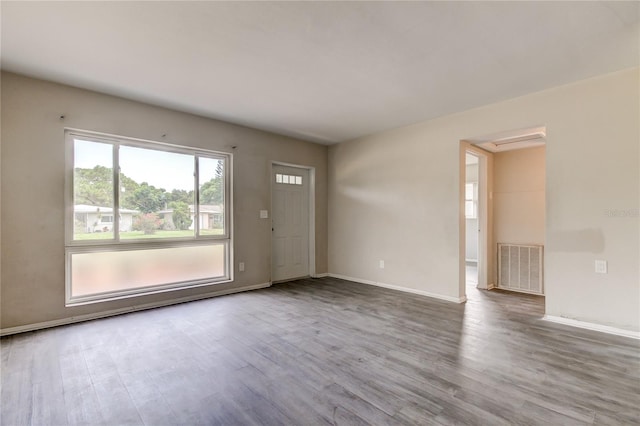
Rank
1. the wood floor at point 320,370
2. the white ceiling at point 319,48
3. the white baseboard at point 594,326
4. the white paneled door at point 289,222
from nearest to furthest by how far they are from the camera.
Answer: the wood floor at point 320,370 → the white ceiling at point 319,48 → the white baseboard at point 594,326 → the white paneled door at point 289,222

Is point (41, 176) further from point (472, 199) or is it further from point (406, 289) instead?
point (472, 199)

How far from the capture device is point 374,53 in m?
2.68

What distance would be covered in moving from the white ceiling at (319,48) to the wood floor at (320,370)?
2.65 meters

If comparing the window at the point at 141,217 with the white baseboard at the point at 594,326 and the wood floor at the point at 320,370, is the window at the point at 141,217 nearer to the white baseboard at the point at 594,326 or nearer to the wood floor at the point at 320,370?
Result: the wood floor at the point at 320,370

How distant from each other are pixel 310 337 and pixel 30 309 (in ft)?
9.78

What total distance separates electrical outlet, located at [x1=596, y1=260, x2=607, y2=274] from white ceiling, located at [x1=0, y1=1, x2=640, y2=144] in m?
1.94

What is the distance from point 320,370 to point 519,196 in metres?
4.51

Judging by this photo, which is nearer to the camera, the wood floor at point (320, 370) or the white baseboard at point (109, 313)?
the wood floor at point (320, 370)

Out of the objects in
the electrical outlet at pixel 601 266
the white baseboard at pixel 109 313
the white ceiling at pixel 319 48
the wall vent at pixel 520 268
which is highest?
the white ceiling at pixel 319 48

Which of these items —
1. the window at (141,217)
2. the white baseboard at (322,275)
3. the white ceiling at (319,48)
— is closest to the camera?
the white ceiling at (319,48)

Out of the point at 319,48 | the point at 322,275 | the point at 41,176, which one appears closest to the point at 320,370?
the point at 319,48

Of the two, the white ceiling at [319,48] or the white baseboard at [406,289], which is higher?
the white ceiling at [319,48]

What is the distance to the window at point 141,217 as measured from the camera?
3516mm

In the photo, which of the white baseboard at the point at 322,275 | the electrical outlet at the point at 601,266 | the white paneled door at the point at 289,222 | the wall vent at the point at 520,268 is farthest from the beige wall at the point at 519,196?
the white paneled door at the point at 289,222
